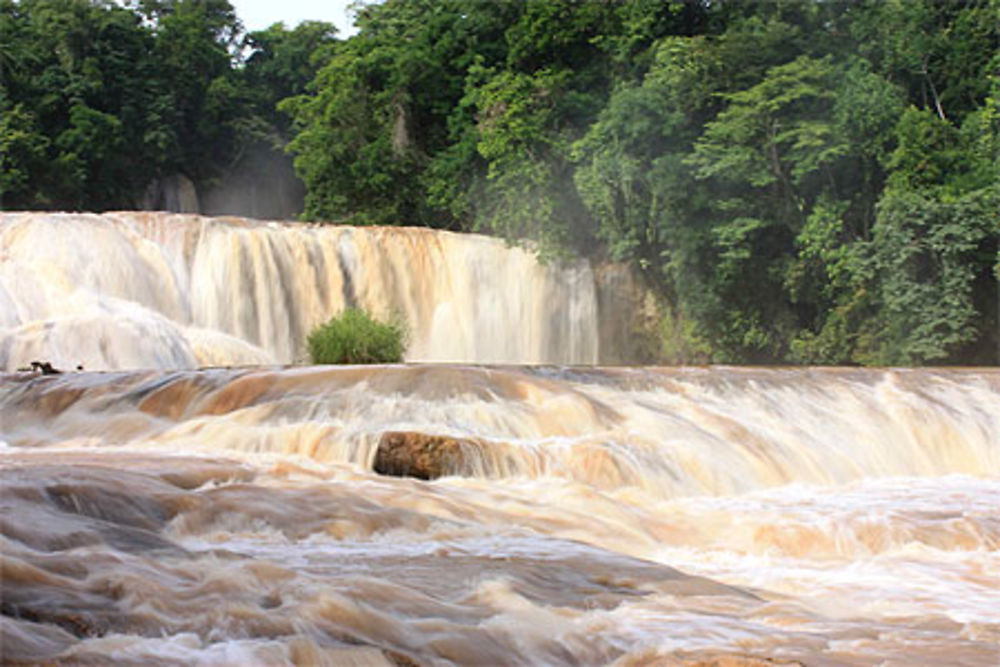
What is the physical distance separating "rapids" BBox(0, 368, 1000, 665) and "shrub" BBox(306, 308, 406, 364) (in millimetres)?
5094

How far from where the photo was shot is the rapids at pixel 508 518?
3.97 metres

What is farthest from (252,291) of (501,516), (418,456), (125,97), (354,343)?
(125,97)

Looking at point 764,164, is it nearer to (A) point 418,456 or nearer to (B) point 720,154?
(B) point 720,154

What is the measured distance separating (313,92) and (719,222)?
23736mm

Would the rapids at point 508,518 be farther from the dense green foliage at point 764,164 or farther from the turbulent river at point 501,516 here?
the dense green foliage at point 764,164

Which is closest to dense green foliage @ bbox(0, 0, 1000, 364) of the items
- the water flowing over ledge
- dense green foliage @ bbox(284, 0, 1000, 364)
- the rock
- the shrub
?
dense green foliage @ bbox(284, 0, 1000, 364)

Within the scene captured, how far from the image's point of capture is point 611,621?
4.31m

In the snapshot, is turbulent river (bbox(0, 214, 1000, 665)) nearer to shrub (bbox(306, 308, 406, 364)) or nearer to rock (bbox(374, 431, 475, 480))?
rock (bbox(374, 431, 475, 480))

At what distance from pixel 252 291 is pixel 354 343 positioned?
15.1ft

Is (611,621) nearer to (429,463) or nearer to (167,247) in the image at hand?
(429,463)

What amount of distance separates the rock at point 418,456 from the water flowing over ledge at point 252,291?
8.28 metres

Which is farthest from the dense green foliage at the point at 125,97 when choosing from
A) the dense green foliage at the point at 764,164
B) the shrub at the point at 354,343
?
the shrub at the point at 354,343

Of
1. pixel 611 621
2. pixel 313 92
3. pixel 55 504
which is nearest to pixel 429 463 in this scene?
pixel 55 504

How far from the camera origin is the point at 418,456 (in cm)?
793
